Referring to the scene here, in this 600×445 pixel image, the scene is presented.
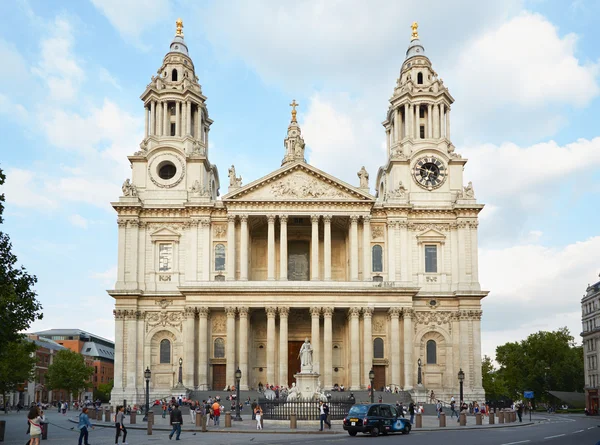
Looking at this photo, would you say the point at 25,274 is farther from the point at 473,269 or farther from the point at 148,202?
the point at 473,269

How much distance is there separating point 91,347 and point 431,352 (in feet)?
378

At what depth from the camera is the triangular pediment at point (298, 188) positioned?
232 ft

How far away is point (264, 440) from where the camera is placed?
32.9 meters

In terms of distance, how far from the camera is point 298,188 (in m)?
71.4

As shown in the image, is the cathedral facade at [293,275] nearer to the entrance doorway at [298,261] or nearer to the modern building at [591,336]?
the entrance doorway at [298,261]

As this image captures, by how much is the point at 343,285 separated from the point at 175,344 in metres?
16.9

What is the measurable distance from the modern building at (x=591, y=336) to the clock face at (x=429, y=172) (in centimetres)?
3882

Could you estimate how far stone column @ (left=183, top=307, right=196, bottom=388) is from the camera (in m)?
67.5

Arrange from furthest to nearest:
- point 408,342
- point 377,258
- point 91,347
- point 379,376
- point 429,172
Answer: point 91,347 → point 429,172 → point 377,258 → point 379,376 → point 408,342

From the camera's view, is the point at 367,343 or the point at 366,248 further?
the point at 366,248

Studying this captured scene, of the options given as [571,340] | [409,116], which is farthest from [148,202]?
[571,340]

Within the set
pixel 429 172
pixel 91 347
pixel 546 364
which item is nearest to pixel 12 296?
pixel 429 172

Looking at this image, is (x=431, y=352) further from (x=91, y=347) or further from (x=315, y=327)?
(x=91, y=347)

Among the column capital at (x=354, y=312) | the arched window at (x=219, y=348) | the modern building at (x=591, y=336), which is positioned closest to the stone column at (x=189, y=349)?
the arched window at (x=219, y=348)
